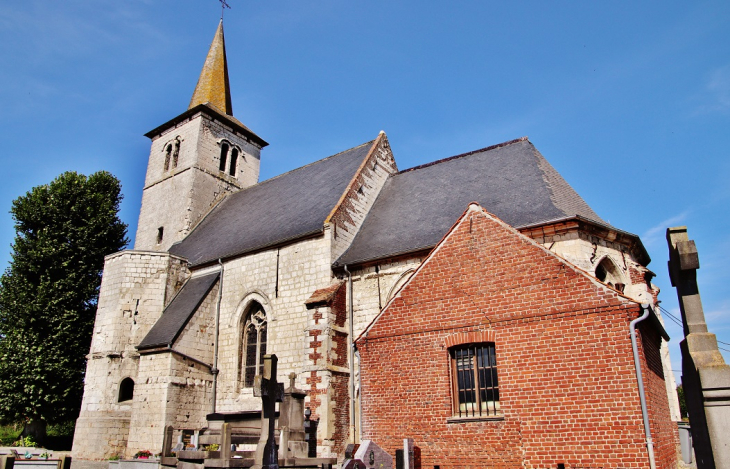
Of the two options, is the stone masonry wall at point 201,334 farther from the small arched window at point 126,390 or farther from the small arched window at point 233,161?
the small arched window at point 233,161

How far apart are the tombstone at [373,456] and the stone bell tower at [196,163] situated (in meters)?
15.3

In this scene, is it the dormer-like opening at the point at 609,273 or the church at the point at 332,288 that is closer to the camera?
the church at the point at 332,288

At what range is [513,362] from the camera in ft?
25.3

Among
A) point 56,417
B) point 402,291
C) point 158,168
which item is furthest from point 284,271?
point 158,168

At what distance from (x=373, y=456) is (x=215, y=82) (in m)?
22.5

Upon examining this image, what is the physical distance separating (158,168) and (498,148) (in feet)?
51.6

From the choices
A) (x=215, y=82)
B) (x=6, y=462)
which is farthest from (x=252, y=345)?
(x=215, y=82)

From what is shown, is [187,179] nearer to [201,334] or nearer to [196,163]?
[196,163]

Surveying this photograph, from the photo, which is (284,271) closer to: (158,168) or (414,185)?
(414,185)

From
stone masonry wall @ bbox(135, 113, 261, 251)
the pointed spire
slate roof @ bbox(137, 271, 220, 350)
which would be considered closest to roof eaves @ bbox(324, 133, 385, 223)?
slate roof @ bbox(137, 271, 220, 350)

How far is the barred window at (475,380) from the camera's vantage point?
25.8 feet

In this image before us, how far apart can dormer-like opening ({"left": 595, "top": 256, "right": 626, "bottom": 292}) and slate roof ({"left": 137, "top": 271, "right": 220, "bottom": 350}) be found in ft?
34.1

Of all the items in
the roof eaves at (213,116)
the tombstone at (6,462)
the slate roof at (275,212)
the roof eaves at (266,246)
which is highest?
the roof eaves at (213,116)

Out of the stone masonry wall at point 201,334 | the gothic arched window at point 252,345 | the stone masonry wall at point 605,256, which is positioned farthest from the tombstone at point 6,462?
the stone masonry wall at point 605,256
